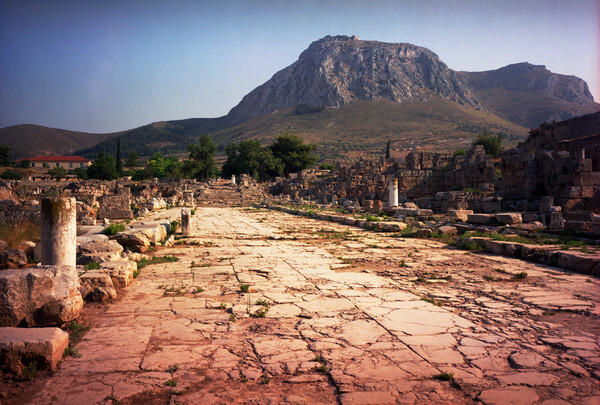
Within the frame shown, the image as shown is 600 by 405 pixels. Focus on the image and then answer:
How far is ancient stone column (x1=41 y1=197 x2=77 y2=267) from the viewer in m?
5.17

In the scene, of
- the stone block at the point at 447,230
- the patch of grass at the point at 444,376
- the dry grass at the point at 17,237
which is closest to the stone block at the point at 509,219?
the stone block at the point at 447,230

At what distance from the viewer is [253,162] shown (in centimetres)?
5466

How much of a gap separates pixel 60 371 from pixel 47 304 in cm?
113

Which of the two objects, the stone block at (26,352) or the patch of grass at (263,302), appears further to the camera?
the patch of grass at (263,302)

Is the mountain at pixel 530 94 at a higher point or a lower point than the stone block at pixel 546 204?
higher

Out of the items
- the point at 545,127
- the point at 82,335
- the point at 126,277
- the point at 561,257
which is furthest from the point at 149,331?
the point at 545,127

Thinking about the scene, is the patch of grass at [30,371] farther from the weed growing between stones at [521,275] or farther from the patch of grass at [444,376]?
the weed growing between stones at [521,275]

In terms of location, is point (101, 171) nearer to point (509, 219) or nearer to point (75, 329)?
point (509, 219)

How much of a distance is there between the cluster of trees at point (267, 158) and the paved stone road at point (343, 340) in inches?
1950

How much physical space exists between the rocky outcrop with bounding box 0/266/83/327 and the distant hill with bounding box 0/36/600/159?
71411 mm

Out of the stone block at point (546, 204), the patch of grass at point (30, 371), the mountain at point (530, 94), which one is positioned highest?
the mountain at point (530, 94)

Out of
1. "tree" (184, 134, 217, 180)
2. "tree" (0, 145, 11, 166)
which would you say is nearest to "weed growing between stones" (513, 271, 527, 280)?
"tree" (184, 134, 217, 180)

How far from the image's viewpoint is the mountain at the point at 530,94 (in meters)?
117

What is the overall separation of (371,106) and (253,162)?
244 feet
